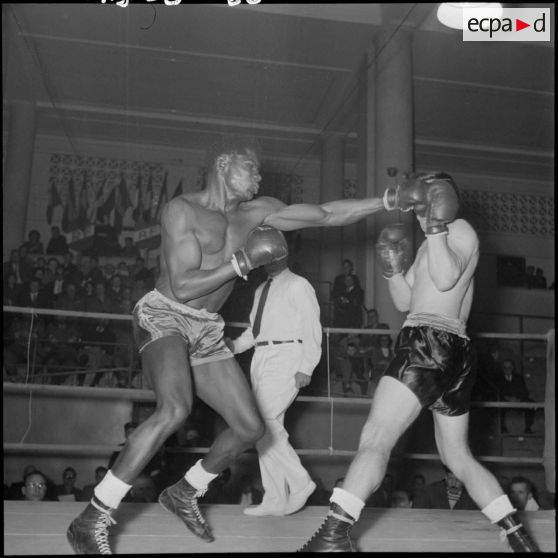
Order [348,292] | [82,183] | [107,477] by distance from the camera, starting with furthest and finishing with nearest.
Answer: [82,183]
[348,292]
[107,477]

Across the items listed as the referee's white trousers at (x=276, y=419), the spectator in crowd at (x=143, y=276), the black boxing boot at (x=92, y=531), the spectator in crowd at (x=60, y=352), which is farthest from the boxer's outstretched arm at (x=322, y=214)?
the spectator in crowd at (x=143, y=276)

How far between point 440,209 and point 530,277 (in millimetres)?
11580

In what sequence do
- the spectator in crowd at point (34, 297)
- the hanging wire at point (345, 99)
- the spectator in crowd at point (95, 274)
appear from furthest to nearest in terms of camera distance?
the spectator in crowd at point (95, 274) < the hanging wire at point (345, 99) < the spectator in crowd at point (34, 297)

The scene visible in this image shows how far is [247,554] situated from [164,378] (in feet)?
2.19

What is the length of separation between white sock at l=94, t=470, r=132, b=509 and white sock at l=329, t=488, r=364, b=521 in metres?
0.71

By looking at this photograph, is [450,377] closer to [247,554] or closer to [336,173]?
[247,554]

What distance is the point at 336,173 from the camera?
1181 cm

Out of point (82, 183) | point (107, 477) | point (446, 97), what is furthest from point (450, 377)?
point (82, 183)

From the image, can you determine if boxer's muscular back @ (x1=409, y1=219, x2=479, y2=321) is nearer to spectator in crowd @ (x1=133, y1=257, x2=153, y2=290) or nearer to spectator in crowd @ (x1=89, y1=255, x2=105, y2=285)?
spectator in crowd @ (x1=133, y1=257, x2=153, y2=290)

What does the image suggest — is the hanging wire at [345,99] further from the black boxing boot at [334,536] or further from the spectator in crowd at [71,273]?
the black boxing boot at [334,536]

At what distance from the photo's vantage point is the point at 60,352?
21.5 ft

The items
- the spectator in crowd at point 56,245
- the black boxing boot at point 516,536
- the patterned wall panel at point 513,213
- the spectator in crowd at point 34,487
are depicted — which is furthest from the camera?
the patterned wall panel at point 513,213

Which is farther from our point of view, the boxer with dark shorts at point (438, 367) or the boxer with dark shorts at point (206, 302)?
the boxer with dark shorts at point (206, 302)

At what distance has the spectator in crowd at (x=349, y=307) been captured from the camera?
7512 millimetres
